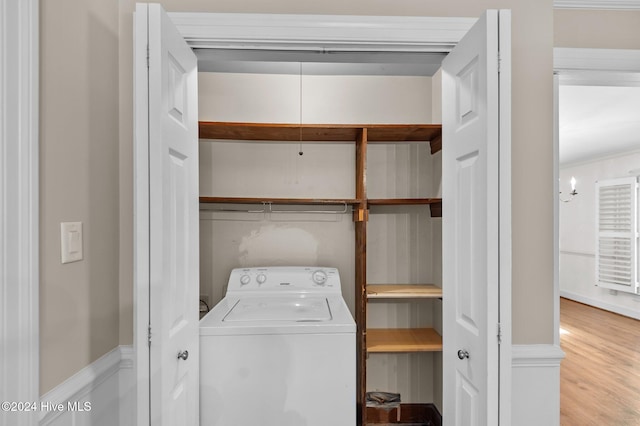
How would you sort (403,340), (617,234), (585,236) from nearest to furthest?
(403,340)
(617,234)
(585,236)

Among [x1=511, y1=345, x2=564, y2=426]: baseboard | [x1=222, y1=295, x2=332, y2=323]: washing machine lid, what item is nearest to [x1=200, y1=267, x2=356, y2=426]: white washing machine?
[x1=222, y1=295, x2=332, y2=323]: washing machine lid

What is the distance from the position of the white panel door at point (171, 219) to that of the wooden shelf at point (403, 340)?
1226 millimetres

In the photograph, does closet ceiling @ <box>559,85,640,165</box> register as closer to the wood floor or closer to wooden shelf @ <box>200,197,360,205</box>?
wooden shelf @ <box>200,197,360,205</box>

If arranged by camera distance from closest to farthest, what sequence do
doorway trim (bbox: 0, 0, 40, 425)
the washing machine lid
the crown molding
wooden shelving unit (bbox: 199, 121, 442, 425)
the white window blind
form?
doorway trim (bbox: 0, 0, 40, 425)
the crown molding
the washing machine lid
wooden shelving unit (bbox: 199, 121, 442, 425)
the white window blind

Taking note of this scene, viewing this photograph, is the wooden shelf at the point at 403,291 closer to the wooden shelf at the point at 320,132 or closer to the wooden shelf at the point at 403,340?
the wooden shelf at the point at 403,340

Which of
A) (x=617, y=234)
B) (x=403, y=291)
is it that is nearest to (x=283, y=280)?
(x=403, y=291)

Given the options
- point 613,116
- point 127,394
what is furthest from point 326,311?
point 613,116

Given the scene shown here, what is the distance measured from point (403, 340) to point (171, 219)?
5.93 feet

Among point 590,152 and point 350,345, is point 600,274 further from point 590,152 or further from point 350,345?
point 350,345

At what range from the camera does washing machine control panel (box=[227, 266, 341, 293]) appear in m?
2.28

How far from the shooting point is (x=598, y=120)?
12.8 feet

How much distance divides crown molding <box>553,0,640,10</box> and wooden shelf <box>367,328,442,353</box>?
1877 mm

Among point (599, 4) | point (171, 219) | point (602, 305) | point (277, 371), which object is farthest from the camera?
point (602, 305)

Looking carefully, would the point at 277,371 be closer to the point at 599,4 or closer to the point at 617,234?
the point at 599,4
